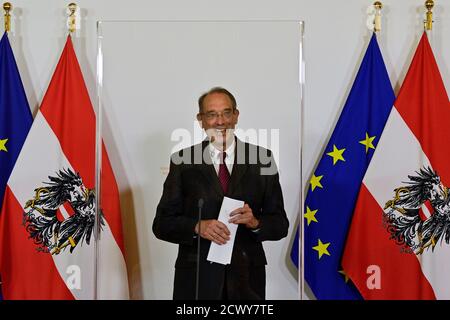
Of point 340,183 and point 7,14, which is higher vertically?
point 7,14

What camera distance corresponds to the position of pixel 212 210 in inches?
99.2

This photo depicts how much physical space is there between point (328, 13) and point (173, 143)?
122 cm

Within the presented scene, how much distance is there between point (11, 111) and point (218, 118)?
1254mm

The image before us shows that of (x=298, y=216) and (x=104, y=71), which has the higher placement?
(x=104, y=71)

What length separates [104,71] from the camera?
261 cm

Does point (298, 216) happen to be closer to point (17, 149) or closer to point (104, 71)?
point (104, 71)

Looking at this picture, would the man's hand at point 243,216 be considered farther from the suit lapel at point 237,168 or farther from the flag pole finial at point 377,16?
the flag pole finial at point 377,16

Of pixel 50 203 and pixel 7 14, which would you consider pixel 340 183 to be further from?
pixel 7 14

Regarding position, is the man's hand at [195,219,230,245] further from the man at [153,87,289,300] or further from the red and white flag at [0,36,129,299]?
the red and white flag at [0,36,129,299]

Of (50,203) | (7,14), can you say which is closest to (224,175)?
(50,203)

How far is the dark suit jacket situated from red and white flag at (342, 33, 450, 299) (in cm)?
80

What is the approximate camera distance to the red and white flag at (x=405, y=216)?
3234mm
